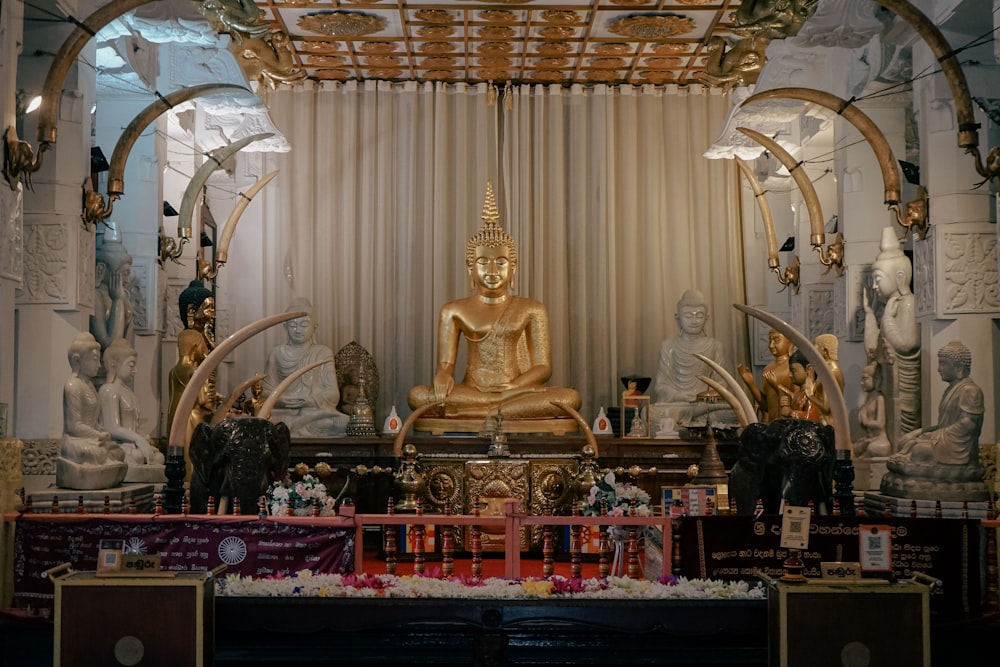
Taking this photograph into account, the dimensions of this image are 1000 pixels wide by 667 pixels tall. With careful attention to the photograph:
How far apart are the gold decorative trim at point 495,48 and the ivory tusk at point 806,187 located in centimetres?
233

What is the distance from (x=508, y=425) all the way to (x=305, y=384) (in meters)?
1.98

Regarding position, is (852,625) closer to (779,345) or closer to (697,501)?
(697,501)

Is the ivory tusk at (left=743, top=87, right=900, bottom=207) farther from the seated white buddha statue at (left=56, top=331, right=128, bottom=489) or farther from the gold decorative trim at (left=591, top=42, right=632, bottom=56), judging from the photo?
the seated white buddha statue at (left=56, top=331, right=128, bottom=489)

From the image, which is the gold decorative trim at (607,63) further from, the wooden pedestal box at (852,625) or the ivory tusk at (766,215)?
the wooden pedestal box at (852,625)

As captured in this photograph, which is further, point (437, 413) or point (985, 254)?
point (437, 413)

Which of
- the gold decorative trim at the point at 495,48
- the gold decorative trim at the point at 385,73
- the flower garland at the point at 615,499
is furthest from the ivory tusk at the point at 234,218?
the flower garland at the point at 615,499

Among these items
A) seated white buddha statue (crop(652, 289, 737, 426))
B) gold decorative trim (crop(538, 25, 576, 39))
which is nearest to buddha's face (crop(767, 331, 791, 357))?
A: seated white buddha statue (crop(652, 289, 737, 426))

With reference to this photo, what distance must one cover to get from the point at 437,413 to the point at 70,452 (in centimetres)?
355

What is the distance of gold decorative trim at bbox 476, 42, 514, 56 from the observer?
35.5 ft

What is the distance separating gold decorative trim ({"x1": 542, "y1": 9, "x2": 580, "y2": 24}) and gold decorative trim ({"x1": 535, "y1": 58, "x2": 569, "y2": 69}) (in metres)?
1.04

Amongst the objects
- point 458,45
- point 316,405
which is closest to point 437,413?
point 316,405

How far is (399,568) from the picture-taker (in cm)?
715

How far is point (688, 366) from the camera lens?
10461 mm

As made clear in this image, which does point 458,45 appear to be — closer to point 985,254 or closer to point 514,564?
point 985,254
